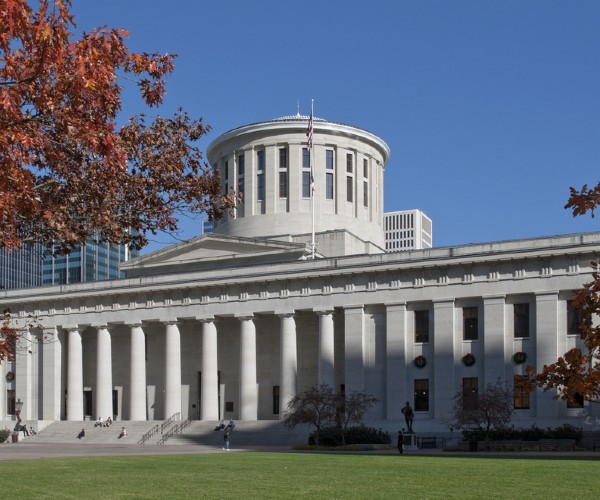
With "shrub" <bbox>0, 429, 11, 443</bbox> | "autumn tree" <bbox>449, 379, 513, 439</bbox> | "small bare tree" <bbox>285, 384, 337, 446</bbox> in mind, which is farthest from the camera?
"shrub" <bbox>0, 429, 11, 443</bbox>

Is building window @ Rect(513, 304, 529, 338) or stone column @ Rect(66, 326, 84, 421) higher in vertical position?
building window @ Rect(513, 304, 529, 338)

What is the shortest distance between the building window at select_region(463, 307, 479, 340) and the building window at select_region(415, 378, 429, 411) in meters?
4.48

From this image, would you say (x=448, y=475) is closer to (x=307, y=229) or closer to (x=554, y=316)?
(x=554, y=316)

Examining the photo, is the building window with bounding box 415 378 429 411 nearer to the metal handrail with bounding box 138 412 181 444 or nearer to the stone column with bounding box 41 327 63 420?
the metal handrail with bounding box 138 412 181 444

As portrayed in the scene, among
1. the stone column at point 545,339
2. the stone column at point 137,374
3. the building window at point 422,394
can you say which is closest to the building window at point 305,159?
the stone column at point 137,374

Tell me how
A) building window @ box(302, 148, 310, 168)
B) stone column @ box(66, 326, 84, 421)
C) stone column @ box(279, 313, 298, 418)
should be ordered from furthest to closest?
building window @ box(302, 148, 310, 168)
stone column @ box(66, 326, 84, 421)
stone column @ box(279, 313, 298, 418)

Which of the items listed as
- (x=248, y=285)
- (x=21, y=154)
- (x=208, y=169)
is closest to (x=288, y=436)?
(x=248, y=285)

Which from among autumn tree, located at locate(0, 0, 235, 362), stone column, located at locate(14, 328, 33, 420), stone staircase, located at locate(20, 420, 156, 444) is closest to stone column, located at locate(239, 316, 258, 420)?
stone staircase, located at locate(20, 420, 156, 444)

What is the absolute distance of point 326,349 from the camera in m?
75.9

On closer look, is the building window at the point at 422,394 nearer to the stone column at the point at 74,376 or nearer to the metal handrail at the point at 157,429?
the metal handrail at the point at 157,429

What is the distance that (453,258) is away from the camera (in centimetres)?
7088

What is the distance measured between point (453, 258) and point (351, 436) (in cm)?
1466

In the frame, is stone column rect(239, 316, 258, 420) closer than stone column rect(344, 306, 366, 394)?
No

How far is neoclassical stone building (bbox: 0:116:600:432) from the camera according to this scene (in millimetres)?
69125
